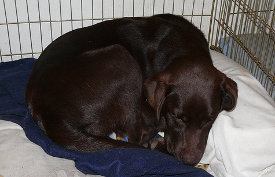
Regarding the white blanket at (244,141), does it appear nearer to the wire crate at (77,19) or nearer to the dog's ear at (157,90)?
the dog's ear at (157,90)

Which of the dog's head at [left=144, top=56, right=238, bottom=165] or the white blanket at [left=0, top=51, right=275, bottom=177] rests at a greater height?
the dog's head at [left=144, top=56, right=238, bottom=165]

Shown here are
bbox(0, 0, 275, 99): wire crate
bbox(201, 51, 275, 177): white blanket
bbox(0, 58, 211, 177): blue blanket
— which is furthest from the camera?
bbox(0, 0, 275, 99): wire crate

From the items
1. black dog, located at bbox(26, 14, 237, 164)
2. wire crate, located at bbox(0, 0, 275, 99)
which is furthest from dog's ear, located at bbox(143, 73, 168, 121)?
wire crate, located at bbox(0, 0, 275, 99)

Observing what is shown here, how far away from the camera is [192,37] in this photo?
240cm

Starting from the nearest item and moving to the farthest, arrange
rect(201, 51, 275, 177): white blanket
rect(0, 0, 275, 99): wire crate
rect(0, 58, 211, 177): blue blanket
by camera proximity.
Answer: rect(0, 58, 211, 177): blue blanket
rect(201, 51, 275, 177): white blanket
rect(0, 0, 275, 99): wire crate

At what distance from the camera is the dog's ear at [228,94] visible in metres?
2.04

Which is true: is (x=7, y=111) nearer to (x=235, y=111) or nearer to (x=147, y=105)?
(x=147, y=105)

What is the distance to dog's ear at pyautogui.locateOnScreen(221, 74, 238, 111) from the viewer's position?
204 centimetres

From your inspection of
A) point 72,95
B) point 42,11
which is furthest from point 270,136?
point 42,11

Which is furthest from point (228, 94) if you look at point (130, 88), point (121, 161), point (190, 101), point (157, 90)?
point (121, 161)

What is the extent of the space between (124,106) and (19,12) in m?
1.62

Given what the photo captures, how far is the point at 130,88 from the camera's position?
7.39 ft

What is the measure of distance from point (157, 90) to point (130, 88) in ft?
0.93

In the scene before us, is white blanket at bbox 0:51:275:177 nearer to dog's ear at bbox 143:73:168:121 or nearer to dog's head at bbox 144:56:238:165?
dog's head at bbox 144:56:238:165
